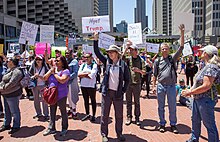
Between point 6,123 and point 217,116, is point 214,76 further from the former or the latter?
point 6,123

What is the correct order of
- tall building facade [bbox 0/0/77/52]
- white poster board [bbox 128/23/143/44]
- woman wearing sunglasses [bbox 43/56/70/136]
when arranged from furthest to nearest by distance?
tall building facade [bbox 0/0/77/52], white poster board [bbox 128/23/143/44], woman wearing sunglasses [bbox 43/56/70/136]

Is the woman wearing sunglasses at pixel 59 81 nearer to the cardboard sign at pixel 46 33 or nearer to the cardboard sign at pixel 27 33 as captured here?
the cardboard sign at pixel 27 33

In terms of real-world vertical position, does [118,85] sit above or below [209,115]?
above

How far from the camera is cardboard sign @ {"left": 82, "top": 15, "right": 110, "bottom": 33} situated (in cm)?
757

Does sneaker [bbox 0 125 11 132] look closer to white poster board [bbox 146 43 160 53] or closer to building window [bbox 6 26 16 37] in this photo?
white poster board [bbox 146 43 160 53]

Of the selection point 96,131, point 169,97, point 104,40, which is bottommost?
point 96,131

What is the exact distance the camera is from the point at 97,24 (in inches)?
301

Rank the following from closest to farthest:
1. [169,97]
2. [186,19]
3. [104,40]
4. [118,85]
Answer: [118,85], [169,97], [186,19], [104,40]

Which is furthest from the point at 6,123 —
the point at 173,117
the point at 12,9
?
the point at 12,9

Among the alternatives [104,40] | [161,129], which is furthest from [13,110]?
[161,129]

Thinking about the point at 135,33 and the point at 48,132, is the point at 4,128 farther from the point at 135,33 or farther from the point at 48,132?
the point at 135,33

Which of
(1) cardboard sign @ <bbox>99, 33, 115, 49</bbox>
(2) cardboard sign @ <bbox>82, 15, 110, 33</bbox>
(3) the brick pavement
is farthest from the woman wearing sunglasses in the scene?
(2) cardboard sign @ <bbox>82, 15, 110, 33</bbox>

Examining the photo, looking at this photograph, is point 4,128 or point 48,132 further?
point 4,128

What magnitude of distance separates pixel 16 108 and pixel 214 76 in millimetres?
4316
